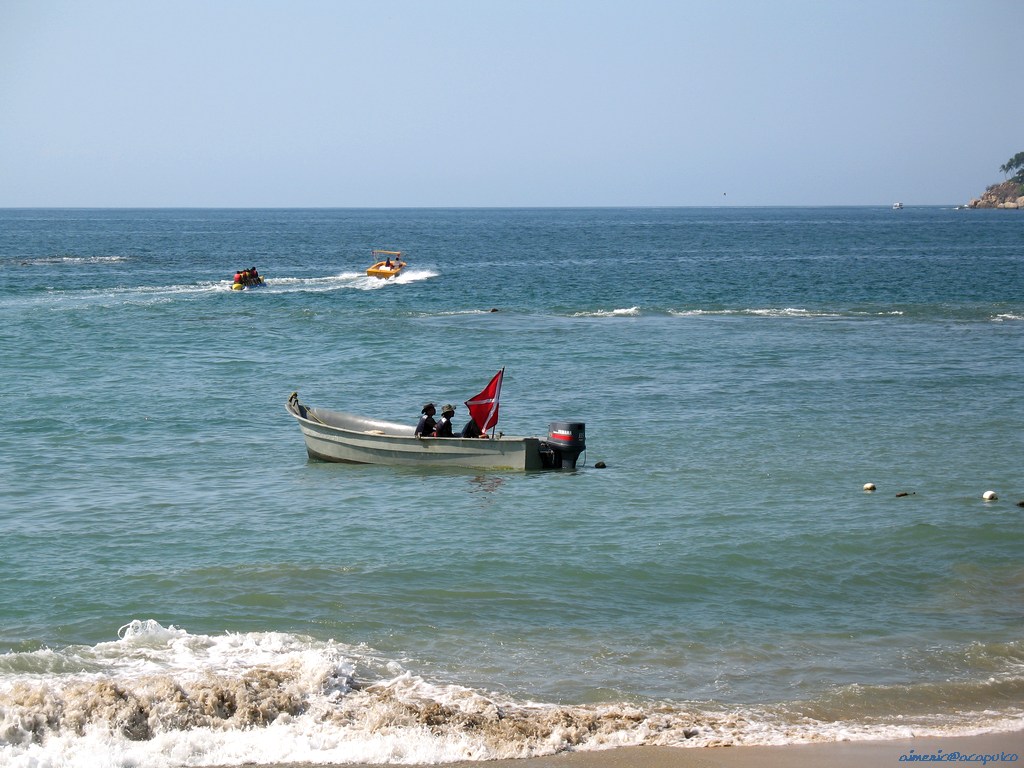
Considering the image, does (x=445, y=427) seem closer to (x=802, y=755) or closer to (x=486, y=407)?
(x=486, y=407)

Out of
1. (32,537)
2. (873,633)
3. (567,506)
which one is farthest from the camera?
(567,506)

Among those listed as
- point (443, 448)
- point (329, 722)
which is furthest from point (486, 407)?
point (329, 722)

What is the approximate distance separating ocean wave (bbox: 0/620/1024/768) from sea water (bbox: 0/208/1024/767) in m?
0.04

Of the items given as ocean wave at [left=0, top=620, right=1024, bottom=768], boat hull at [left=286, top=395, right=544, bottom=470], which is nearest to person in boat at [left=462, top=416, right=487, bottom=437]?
boat hull at [left=286, top=395, right=544, bottom=470]

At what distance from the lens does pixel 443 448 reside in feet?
73.3

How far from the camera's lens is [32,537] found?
1777 cm

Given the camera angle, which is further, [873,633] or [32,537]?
[32,537]

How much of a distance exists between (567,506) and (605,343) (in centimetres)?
1934

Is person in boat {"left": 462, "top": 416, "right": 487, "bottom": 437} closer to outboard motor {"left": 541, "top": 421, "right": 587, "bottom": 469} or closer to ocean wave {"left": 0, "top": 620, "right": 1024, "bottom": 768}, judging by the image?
outboard motor {"left": 541, "top": 421, "right": 587, "bottom": 469}

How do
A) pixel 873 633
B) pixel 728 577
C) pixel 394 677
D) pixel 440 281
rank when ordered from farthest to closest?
pixel 440 281, pixel 728 577, pixel 873 633, pixel 394 677

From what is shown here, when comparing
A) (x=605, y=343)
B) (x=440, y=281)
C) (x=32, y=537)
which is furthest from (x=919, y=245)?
(x=32, y=537)

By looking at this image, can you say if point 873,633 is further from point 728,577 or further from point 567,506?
point 567,506

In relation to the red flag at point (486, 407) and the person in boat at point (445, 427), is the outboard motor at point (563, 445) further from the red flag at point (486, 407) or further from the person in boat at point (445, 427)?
the person in boat at point (445, 427)

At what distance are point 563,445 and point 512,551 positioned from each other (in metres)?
4.98
